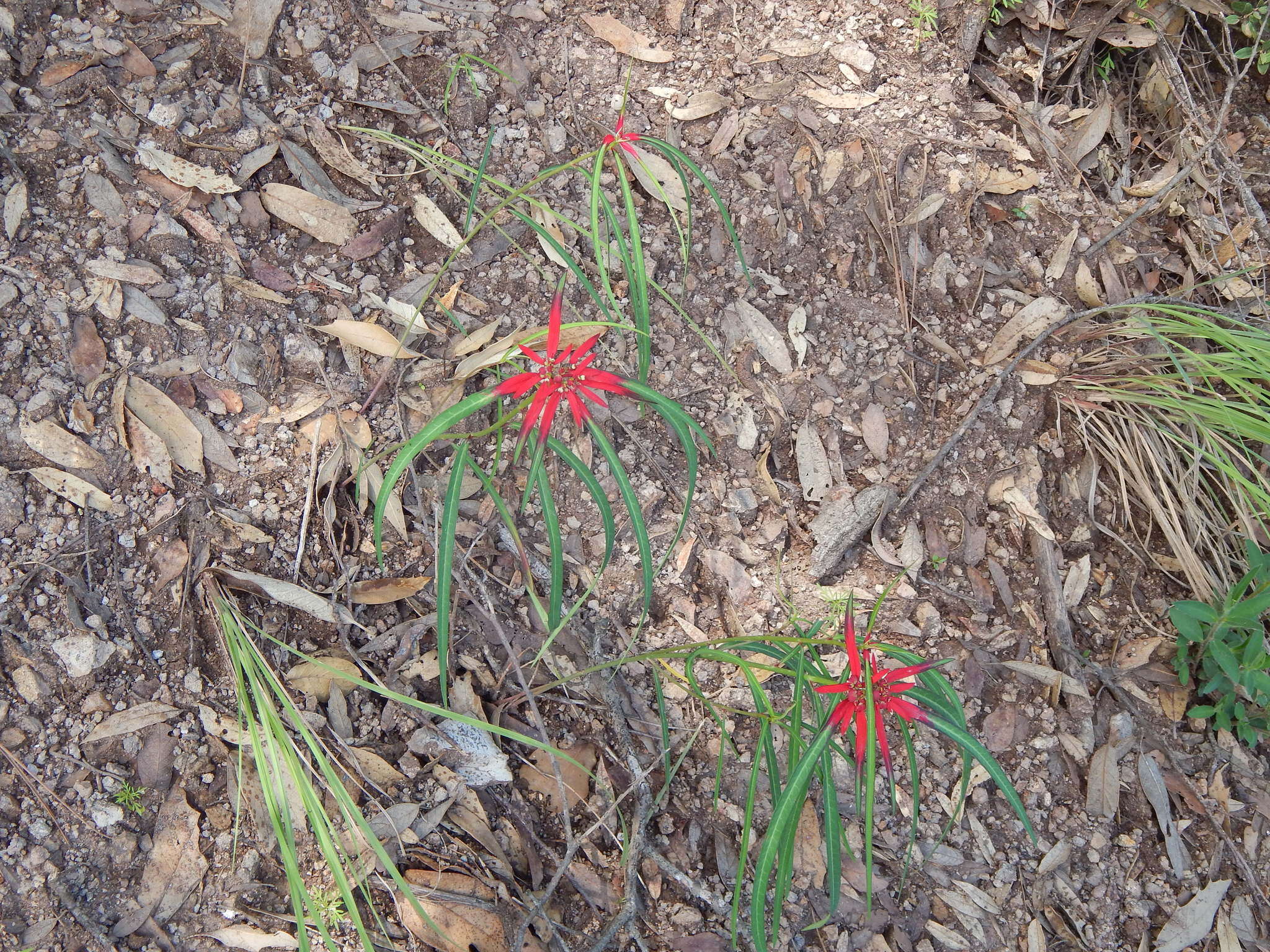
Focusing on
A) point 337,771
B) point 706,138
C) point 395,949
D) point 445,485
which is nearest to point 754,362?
point 706,138

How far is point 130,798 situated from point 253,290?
34.3 inches

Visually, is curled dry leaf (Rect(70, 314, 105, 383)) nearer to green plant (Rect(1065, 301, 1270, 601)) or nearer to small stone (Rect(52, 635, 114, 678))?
small stone (Rect(52, 635, 114, 678))

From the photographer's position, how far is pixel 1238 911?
1454mm

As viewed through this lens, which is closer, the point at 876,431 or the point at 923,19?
the point at 876,431

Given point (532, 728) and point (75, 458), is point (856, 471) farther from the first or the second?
point (75, 458)

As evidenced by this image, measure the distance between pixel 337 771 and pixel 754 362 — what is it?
1.05m

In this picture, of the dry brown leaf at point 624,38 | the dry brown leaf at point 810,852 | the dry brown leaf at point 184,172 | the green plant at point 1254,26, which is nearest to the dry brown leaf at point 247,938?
the dry brown leaf at point 810,852

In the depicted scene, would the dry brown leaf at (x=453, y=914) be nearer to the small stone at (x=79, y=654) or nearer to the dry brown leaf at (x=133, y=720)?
the dry brown leaf at (x=133, y=720)

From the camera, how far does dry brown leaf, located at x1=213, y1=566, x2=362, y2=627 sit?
133cm

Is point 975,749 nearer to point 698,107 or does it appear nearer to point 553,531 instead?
point 553,531

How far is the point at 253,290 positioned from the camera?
1.50 metres

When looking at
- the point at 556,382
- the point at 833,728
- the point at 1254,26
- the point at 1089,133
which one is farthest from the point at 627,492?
the point at 1254,26

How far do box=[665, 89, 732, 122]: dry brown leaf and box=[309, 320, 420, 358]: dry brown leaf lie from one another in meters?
0.78

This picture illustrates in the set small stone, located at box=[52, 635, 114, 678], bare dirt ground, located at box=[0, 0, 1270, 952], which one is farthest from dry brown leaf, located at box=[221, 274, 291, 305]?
small stone, located at box=[52, 635, 114, 678]
